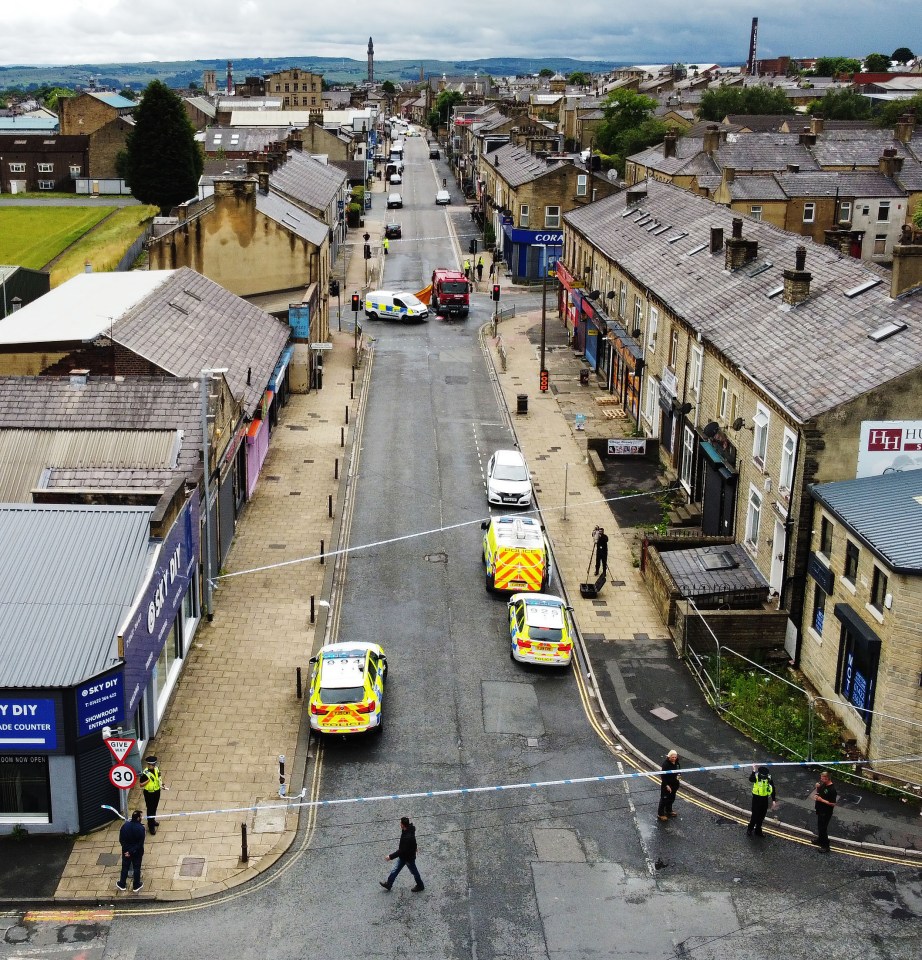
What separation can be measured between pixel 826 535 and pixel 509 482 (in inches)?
570

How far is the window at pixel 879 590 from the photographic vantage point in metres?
25.2

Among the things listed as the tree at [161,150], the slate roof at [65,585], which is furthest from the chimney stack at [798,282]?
the tree at [161,150]

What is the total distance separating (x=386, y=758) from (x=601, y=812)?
489 centimetres

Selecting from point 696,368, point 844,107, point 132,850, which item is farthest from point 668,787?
point 844,107

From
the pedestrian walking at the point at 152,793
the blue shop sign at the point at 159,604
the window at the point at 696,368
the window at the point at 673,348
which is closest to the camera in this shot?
the pedestrian walking at the point at 152,793

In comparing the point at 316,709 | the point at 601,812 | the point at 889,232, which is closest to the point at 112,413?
the point at 316,709

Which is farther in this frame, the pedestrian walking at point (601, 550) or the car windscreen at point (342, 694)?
the pedestrian walking at point (601, 550)

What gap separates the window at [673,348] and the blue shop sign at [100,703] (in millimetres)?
26758

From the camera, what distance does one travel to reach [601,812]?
23.7m

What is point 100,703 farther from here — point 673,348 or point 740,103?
point 740,103

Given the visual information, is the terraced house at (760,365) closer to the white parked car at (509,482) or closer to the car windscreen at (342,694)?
the white parked car at (509,482)

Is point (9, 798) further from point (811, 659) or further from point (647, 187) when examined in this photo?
point (647, 187)

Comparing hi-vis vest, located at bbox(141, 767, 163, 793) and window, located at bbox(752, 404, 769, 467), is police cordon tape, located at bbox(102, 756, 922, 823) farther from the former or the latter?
window, located at bbox(752, 404, 769, 467)

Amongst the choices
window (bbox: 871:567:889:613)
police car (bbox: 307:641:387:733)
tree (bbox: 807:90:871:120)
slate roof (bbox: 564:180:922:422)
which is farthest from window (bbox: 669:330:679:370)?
tree (bbox: 807:90:871:120)
